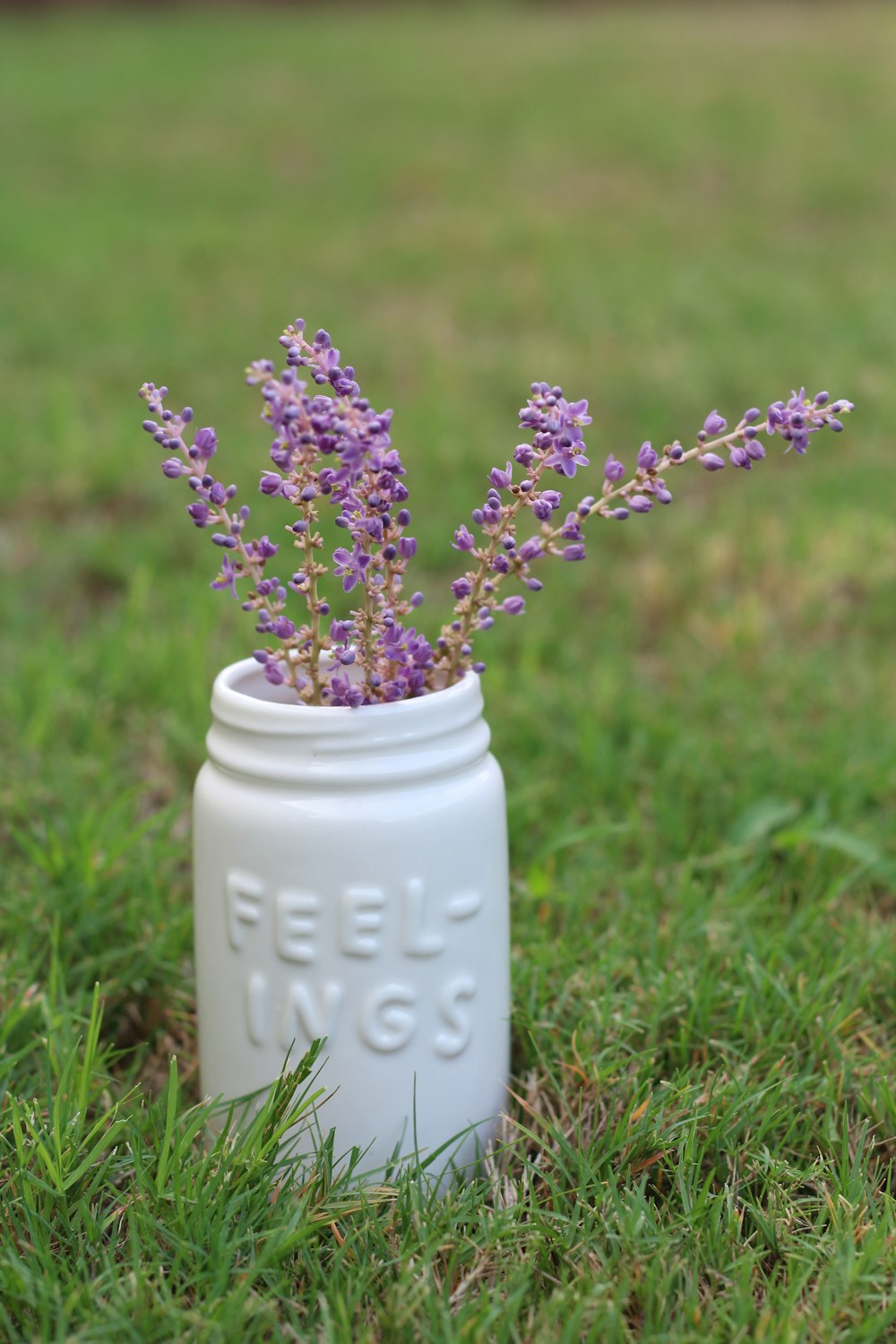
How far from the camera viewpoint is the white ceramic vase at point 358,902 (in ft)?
5.33

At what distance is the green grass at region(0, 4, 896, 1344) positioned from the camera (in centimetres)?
152

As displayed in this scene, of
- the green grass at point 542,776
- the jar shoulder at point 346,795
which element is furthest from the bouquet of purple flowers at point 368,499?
the green grass at point 542,776

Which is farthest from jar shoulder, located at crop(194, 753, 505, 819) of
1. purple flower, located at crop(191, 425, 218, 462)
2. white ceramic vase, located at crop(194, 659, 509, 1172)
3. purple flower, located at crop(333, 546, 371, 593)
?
purple flower, located at crop(191, 425, 218, 462)

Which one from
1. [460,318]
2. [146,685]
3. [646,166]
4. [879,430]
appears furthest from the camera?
[646,166]

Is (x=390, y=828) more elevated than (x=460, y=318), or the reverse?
(x=390, y=828)

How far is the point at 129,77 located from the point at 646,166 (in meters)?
6.58

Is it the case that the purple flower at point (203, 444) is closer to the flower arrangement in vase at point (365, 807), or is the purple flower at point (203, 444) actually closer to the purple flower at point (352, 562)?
the flower arrangement in vase at point (365, 807)

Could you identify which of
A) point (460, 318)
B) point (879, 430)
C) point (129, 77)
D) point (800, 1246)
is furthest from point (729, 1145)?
point (129, 77)

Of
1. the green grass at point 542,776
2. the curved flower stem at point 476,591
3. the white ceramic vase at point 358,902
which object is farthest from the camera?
the curved flower stem at point 476,591

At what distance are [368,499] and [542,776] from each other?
135 cm

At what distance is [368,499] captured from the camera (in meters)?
1.64

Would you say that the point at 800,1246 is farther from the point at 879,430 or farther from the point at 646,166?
the point at 646,166

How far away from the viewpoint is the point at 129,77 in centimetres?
1385

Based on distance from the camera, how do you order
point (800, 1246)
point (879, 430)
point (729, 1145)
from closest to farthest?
point (800, 1246), point (729, 1145), point (879, 430)
